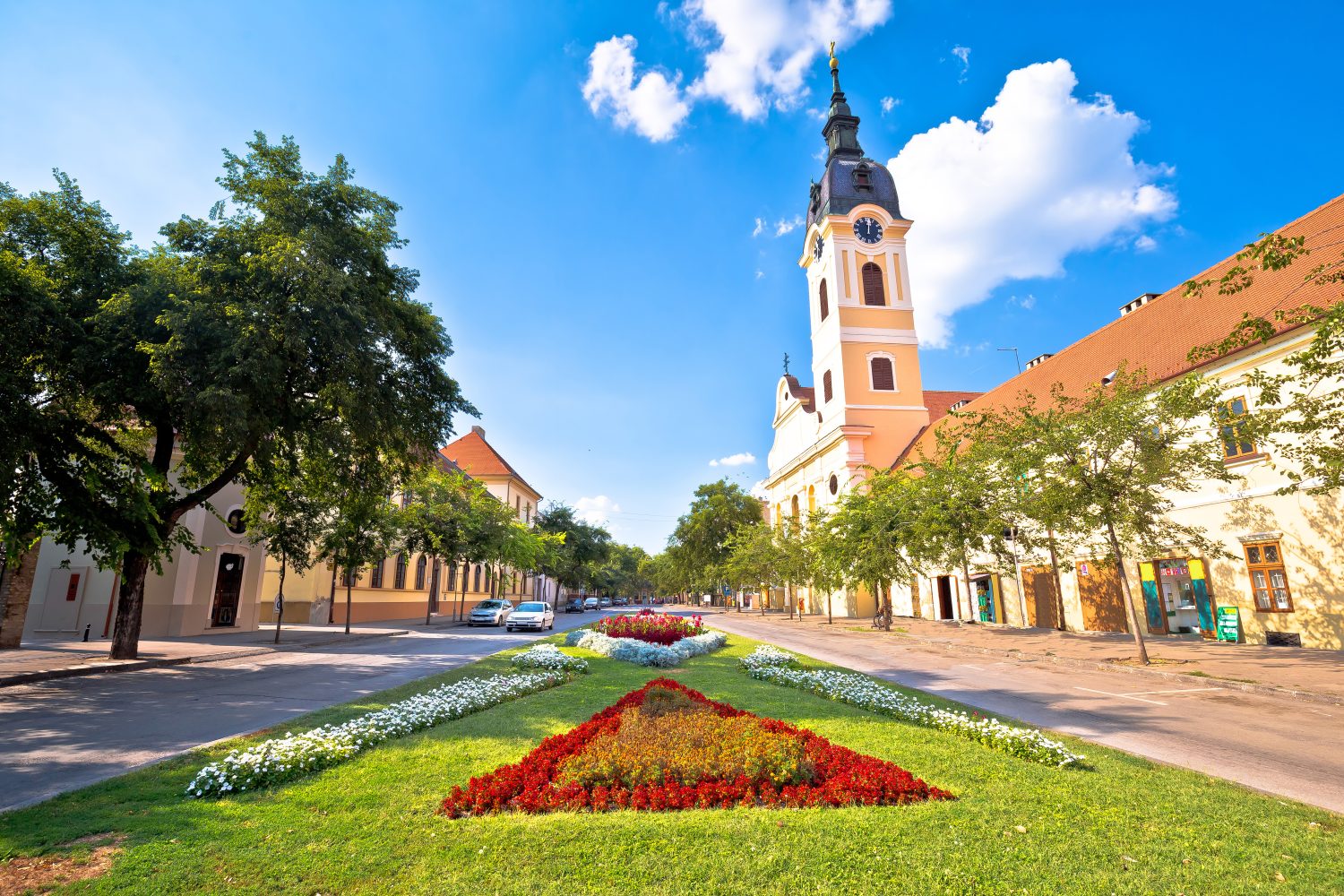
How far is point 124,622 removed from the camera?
49.2 ft

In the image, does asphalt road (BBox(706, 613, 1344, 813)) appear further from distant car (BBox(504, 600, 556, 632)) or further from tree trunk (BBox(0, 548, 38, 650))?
tree trunk (BBox(0, 548, 38, 650))

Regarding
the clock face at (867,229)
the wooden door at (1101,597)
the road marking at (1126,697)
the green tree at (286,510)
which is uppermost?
the clock face at (867,229)

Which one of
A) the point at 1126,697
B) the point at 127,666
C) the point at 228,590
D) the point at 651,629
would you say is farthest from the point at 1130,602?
the point at 228,590

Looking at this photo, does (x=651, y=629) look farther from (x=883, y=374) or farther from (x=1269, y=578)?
(x=883, y=374)

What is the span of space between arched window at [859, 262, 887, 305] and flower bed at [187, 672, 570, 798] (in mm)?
44238

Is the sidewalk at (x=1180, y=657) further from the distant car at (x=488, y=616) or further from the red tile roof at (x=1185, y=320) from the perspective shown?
the distant car at (x=488, y=616)

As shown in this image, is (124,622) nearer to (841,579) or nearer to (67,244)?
(67,244)

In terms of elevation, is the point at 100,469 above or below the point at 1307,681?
above

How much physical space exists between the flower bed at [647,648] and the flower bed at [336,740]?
208 inches

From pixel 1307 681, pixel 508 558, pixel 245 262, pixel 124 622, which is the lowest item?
pixel 1307 681

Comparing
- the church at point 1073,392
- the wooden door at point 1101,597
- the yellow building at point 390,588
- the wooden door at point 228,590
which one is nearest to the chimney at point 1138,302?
the church at point 1073,392

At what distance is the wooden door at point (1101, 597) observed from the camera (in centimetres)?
2377

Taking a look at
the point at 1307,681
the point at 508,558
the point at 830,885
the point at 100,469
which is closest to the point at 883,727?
the point at 830,885

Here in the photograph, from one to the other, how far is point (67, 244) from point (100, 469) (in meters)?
4.65
